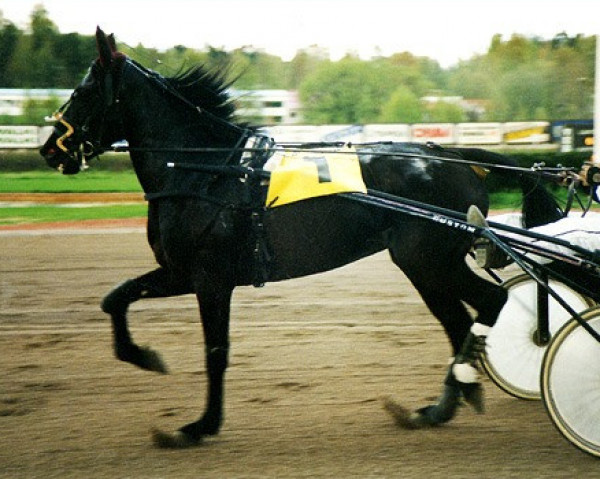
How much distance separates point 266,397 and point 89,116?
1693mm

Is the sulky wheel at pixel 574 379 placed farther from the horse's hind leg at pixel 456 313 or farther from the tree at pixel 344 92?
the tree at pixel 344 92

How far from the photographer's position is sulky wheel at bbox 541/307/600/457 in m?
3.73

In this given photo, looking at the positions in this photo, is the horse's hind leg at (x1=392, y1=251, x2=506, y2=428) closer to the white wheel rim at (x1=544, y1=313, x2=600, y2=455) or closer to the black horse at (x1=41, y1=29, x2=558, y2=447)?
the black horse at (x1=41, y1=29, x2=558, y2=447)

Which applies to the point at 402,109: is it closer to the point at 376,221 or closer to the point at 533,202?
the point at 533,202

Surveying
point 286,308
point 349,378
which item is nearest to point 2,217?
point 286,308

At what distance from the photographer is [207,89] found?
14.8ft

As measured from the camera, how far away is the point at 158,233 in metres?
4.21

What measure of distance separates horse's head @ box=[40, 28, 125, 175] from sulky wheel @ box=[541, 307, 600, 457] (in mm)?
2265

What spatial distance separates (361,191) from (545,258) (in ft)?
3.09

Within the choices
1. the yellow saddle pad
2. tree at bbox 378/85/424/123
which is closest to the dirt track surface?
the yellow saddle pad

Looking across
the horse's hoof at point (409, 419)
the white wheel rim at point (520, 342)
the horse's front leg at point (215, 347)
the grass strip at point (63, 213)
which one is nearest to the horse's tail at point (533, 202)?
the white wheel rim at point (520, 342)

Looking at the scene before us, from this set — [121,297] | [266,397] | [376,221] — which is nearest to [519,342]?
[376,221]

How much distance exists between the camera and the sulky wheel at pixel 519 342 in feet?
15.3

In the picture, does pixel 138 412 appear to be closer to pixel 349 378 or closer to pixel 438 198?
pixel 349 378
